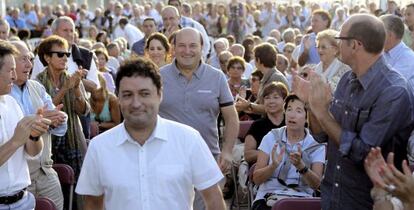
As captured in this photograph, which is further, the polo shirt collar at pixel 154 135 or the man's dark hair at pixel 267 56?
the man's dark hair at pixel 267 56

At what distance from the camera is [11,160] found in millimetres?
4684

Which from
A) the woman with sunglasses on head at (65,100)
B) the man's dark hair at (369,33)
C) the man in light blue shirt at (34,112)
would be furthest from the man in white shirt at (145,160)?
the woman with sunglasses on head at (65,100)

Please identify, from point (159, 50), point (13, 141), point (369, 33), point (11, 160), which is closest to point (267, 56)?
point (159, 50)

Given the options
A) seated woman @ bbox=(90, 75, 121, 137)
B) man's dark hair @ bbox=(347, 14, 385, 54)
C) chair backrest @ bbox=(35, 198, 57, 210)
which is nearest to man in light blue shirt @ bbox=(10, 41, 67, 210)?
chair backrest @ bbox=(35, 198, 57, 210)

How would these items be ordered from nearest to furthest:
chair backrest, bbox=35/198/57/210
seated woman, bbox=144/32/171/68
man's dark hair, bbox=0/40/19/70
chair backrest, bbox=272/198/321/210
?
man's dark hair, bbox=0/40/19/70 < chair backrest, bbox=35/198/57/210 < chair backrest, bbox=272/198/321/210 < seated woman, bbox=144/32/171/68

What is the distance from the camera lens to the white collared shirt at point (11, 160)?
4.64 metres

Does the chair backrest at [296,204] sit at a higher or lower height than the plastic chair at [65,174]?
higher

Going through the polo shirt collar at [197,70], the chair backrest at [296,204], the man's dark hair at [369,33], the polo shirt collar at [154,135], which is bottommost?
the chair backrest at [296,204]

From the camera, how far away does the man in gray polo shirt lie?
20.1 feet

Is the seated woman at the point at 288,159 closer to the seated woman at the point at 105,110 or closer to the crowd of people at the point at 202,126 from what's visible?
the crowd of people at the point at 202,126

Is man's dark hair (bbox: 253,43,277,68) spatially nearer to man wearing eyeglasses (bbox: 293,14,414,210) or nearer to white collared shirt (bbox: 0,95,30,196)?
man wearing eyeglasses (bbox: 293,14,414,210)

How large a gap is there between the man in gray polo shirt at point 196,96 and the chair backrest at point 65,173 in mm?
1057

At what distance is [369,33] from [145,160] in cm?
158

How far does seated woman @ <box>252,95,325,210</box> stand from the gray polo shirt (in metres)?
0.50
